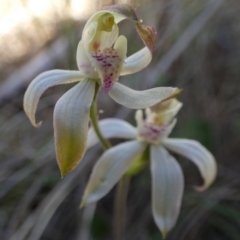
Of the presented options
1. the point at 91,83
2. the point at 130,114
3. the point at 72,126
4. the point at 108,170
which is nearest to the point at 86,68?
the point at 91,83

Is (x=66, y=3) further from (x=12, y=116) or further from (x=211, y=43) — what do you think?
(x=211, y=43)

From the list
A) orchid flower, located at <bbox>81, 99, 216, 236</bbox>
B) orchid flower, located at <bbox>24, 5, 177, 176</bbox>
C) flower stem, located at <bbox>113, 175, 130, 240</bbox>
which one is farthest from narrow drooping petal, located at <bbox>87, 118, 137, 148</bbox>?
orchid flower, located at <bbox>24, 5, 177, 176</bbox>

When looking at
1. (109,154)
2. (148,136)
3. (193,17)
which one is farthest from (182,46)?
(109,154)

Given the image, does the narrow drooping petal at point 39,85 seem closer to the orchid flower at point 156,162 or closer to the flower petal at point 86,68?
the flower petal at point 86,68

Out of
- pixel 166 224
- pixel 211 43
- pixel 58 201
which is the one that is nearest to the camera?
pixel 166 224

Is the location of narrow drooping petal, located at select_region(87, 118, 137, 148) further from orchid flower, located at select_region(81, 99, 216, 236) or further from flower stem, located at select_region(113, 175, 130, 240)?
flower stem, located at select_region(113, 175, 130, 240)

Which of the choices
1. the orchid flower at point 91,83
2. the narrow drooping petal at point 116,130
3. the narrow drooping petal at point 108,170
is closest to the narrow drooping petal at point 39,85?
the orchid flower at point 91,83
